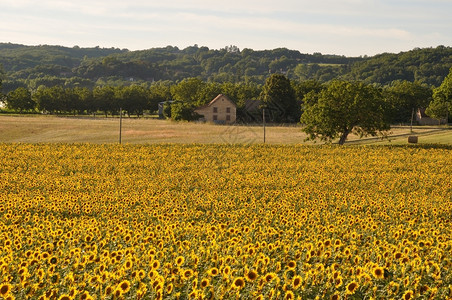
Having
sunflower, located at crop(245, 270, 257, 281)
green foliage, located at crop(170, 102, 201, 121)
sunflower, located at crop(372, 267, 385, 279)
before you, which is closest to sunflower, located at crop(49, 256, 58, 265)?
sunflower, located at crop(245, 270, 257, 281)

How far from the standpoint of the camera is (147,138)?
73312 millimetres

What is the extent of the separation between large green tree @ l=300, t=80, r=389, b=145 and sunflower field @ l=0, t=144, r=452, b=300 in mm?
7267

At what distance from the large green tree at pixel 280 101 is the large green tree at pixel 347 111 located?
2567 inches

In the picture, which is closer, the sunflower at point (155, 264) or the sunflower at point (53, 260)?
the sunflower at point (155, 264)

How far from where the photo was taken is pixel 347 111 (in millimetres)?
51156

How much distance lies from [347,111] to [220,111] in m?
75.5

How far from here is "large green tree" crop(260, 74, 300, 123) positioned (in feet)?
391

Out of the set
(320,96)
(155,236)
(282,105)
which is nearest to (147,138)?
(320,96)

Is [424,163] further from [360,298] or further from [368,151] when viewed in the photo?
[360,298]

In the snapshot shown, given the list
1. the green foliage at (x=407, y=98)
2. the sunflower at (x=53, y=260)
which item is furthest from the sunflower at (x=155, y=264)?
the green foliage at (x=407, y=98)

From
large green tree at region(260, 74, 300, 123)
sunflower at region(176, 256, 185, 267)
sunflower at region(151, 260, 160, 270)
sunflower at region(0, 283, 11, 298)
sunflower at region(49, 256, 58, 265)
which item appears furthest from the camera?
large green tree at region(260, 74, 300, 123)

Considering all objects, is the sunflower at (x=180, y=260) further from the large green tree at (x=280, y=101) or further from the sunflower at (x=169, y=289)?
the large green tree at (x=280, y=101)

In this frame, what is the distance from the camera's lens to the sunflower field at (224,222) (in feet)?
26.4

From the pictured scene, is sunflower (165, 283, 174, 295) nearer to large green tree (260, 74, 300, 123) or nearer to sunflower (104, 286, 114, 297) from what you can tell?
sunflower (104, 286, 114, 297)
